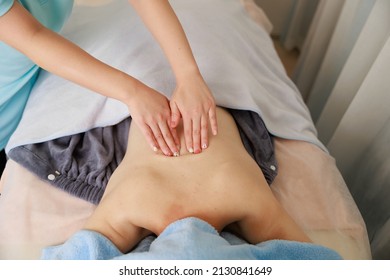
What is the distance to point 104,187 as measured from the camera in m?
0.94

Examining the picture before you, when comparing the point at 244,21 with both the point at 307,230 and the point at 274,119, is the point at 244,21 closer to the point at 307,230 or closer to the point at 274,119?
the point at 274,119

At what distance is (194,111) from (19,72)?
0.56 m

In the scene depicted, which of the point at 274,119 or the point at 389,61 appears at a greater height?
the point at 389,61

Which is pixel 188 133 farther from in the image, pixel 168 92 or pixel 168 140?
pixel 168 92

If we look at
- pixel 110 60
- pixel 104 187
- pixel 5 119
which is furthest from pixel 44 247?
pixel 110 60

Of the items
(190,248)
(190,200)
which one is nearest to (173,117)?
(190,200)

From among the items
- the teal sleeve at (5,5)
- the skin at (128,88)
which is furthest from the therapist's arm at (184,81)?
the teal sleeve at (5,5)

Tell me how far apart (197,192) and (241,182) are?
100 mm

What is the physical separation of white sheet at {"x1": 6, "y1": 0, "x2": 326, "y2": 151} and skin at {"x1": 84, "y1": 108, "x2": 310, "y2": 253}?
0.77 ft

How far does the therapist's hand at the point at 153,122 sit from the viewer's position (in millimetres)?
854

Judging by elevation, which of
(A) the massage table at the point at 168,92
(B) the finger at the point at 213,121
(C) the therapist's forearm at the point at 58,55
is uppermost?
(C) the therapist's forearm at the point at 58,55

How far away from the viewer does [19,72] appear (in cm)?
106

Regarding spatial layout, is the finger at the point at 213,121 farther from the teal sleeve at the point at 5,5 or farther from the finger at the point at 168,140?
the teal sleeve at the point at 5,5

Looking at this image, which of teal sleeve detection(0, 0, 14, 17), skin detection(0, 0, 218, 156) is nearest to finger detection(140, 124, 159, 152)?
skin detection(0, 0, 218, 156)
